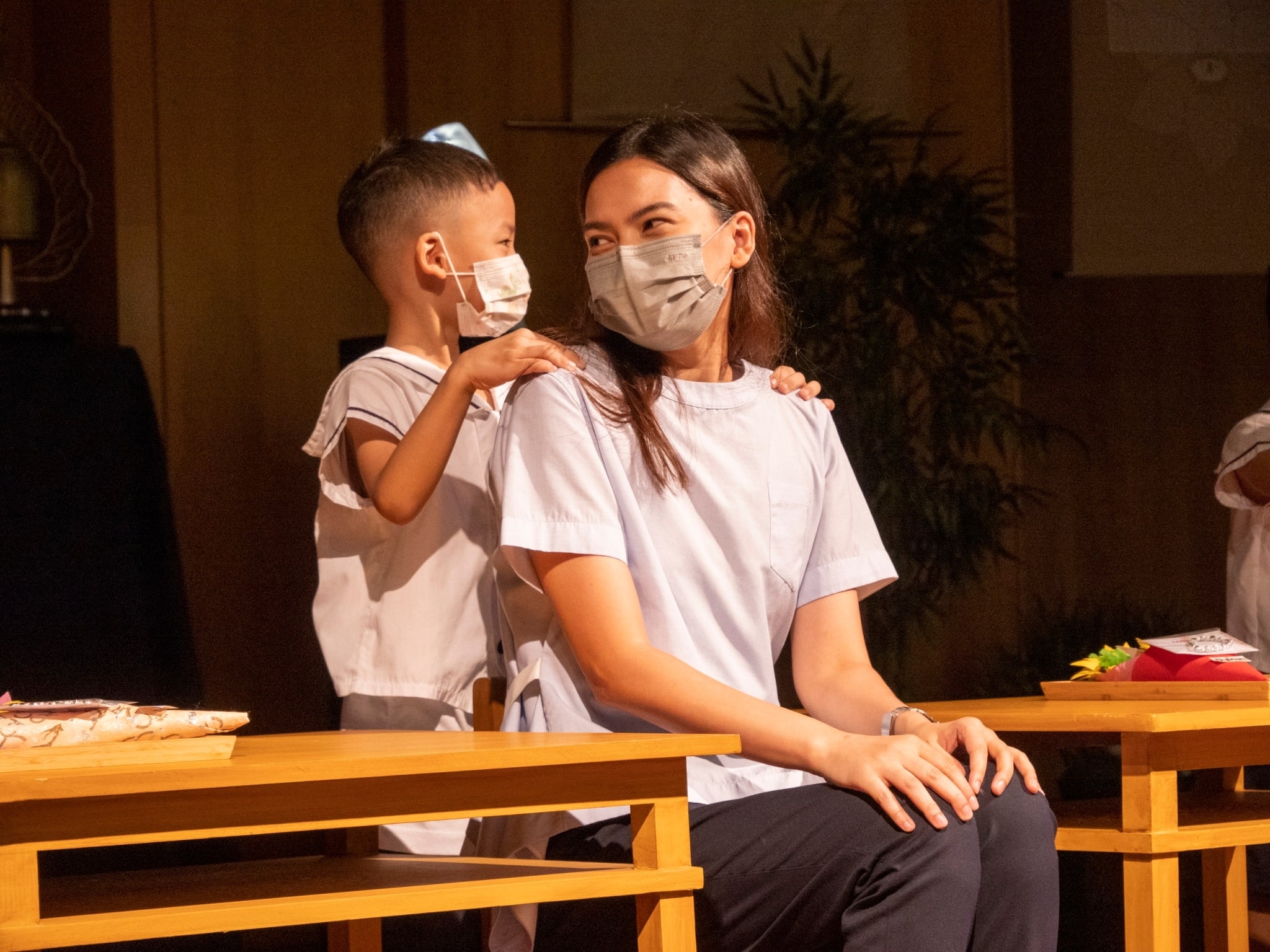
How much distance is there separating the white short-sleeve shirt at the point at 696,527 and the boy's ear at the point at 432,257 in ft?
2.07

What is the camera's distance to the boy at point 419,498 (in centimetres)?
235

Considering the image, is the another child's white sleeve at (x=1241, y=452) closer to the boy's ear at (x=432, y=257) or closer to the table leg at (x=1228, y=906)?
the table leg at (x=1228, y=906)

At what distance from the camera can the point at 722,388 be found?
212cm

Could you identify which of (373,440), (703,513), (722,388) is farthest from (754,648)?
(373,440)

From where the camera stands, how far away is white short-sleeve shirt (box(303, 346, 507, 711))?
241cm

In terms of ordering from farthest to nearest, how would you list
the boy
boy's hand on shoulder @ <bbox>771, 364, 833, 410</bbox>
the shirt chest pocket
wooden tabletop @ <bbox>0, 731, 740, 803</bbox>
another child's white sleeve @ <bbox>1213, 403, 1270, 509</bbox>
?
1. another child's white sleeve @ <bbox>1213, 403, 1270, 509</bbox>
2. the boy
3. boy's hand on shoulder @ <bbox>771, 364, 833, 410</bbox>
4. the shirt chest pocket
5. wooden tabletop @ <bbox>0, 731, 740, 803</bbox>

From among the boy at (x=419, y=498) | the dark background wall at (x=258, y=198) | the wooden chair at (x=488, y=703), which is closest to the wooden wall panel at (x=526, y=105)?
the dark background wall at (x=258, y=198)

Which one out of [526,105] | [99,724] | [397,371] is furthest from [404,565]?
[526,105]

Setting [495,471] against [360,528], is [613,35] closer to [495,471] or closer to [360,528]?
[360,528]

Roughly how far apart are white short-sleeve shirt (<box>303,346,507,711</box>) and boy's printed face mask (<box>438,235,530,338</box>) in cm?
12

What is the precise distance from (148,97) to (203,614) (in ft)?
4.46

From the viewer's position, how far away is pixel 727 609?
198 cm

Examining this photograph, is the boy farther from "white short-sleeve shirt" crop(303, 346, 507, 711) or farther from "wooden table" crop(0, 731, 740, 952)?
"wooden table" crop(0, 731, 740, 952)

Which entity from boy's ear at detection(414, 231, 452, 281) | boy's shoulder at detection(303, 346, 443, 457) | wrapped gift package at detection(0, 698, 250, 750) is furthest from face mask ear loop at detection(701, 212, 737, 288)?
wrapped gift package at detection(0, 698, 250, 750)
